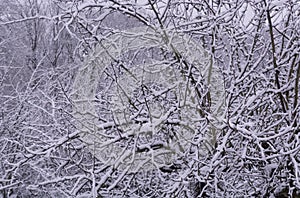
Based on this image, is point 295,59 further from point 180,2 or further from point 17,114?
point 17,114

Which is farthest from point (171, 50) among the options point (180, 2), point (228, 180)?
point (228, 180)

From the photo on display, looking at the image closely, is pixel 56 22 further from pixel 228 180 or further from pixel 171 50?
pixel 228 180

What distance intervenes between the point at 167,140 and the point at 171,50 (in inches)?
26.3

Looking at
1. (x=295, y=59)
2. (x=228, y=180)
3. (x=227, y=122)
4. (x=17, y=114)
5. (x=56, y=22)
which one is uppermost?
(x=56, y=22)

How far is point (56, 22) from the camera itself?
107 inches

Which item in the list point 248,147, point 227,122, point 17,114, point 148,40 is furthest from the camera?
point 17,114

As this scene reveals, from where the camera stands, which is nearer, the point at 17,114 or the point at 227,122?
the point at 227,122

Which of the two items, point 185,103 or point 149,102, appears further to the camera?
point 149,102

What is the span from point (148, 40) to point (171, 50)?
0.30m

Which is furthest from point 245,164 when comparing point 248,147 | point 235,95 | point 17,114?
point 17,114

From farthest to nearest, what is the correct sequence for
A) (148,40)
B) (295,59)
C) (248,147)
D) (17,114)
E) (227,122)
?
(17,114) < (148,40) < (295,59) < (248,147) < (227,122)

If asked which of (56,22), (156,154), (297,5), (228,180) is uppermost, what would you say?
(297,5)

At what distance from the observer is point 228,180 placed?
283 cm

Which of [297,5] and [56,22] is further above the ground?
[297,5]
